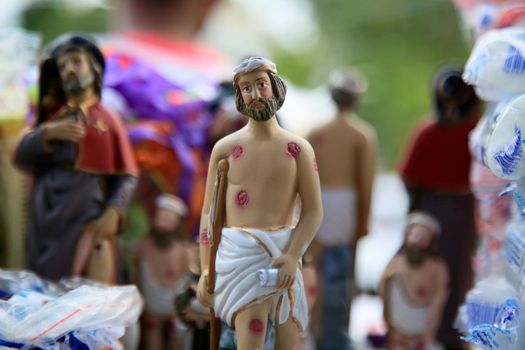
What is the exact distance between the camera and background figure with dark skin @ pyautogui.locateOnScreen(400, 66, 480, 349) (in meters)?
5.09

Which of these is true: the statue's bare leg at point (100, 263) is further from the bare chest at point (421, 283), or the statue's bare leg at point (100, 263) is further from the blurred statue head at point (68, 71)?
the bare chest at point (421, 283)

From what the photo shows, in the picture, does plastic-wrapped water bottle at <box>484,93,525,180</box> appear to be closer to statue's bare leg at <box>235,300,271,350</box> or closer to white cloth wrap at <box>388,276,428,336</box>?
statue's bare leg at <box>235,300,271,350</box>

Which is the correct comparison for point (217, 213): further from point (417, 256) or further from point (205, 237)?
point (417, 256)

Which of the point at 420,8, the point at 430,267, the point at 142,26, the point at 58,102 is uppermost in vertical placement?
the point at 420,8

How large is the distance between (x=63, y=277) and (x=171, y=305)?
0.85 metres

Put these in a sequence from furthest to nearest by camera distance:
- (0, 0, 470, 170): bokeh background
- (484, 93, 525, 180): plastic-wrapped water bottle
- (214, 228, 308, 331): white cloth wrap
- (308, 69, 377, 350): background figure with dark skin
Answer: (0, 0, 470, 170): bokeh background < (308, 69, 377, 350): background figure with dark skin < (484, 93, 525, 180): plastic-wrapped water bottle < (214, 228, 308, 331): white cloth wrap

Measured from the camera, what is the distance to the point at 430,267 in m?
4.74

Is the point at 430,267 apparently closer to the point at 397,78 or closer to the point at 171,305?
the point at 171,305

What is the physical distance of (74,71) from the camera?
4.21 metres

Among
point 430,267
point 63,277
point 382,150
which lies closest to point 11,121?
point 63,277

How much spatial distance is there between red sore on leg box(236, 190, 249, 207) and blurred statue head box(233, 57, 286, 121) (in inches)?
10.1

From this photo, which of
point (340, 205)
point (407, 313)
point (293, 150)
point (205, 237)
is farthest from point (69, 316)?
point (340, 205)

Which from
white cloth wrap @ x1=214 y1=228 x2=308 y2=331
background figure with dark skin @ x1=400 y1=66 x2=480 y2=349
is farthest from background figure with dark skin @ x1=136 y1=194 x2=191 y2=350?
white cloth wrap @ x1=214 y1=228 x2=308 y2=331

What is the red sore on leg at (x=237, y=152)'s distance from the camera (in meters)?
3.43
